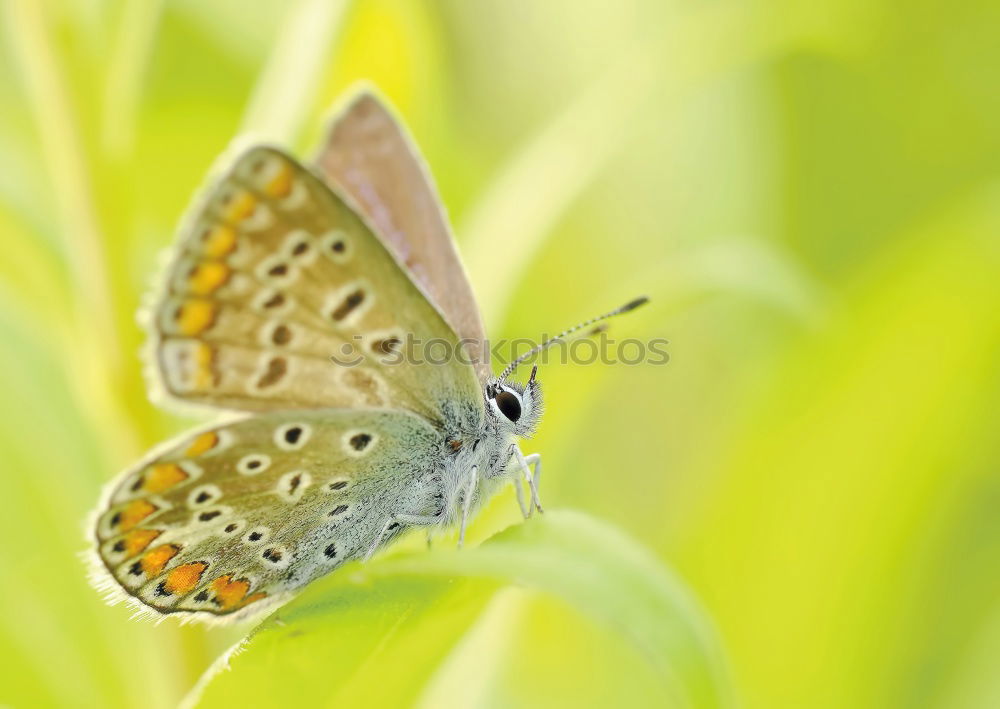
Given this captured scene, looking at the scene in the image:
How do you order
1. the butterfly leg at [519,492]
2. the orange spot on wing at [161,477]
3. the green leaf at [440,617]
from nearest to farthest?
the green leaf at [440,617], the orange spot on wing at [161,477], the butterfly leg at [519,492]

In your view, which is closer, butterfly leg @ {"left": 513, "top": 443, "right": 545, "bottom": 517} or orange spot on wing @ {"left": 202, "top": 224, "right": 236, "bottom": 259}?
orange spot on wing @ {"left": 202, "top": 224, "right": 236, "bottom": 259}

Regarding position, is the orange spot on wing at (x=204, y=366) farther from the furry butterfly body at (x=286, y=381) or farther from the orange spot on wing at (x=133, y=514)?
the orange spot on wing at (x=133, y=514)

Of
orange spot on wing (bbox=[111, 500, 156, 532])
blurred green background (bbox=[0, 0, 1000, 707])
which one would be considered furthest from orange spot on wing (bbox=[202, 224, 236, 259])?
orange spot on wing (bbox=[111, 500, 156, 532])

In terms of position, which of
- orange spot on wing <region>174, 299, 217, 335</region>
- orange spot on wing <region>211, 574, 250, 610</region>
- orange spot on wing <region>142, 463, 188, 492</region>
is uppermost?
orange spot on wing <region>174, 299, 217, 335</region>

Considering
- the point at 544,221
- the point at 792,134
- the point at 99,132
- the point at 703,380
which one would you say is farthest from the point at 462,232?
the point at 792,134

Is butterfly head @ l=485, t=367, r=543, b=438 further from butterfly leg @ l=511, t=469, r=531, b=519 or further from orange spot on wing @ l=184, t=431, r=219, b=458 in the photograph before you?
orange spot on wing @ l=184, t=431, r=219, b=458

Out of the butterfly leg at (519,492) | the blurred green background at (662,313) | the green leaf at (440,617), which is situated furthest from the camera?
the butterfly leg at (519,492)

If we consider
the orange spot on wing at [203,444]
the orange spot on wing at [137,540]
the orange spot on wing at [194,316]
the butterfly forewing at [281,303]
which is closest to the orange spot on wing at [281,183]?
the butterfly forewing at [281,303]
